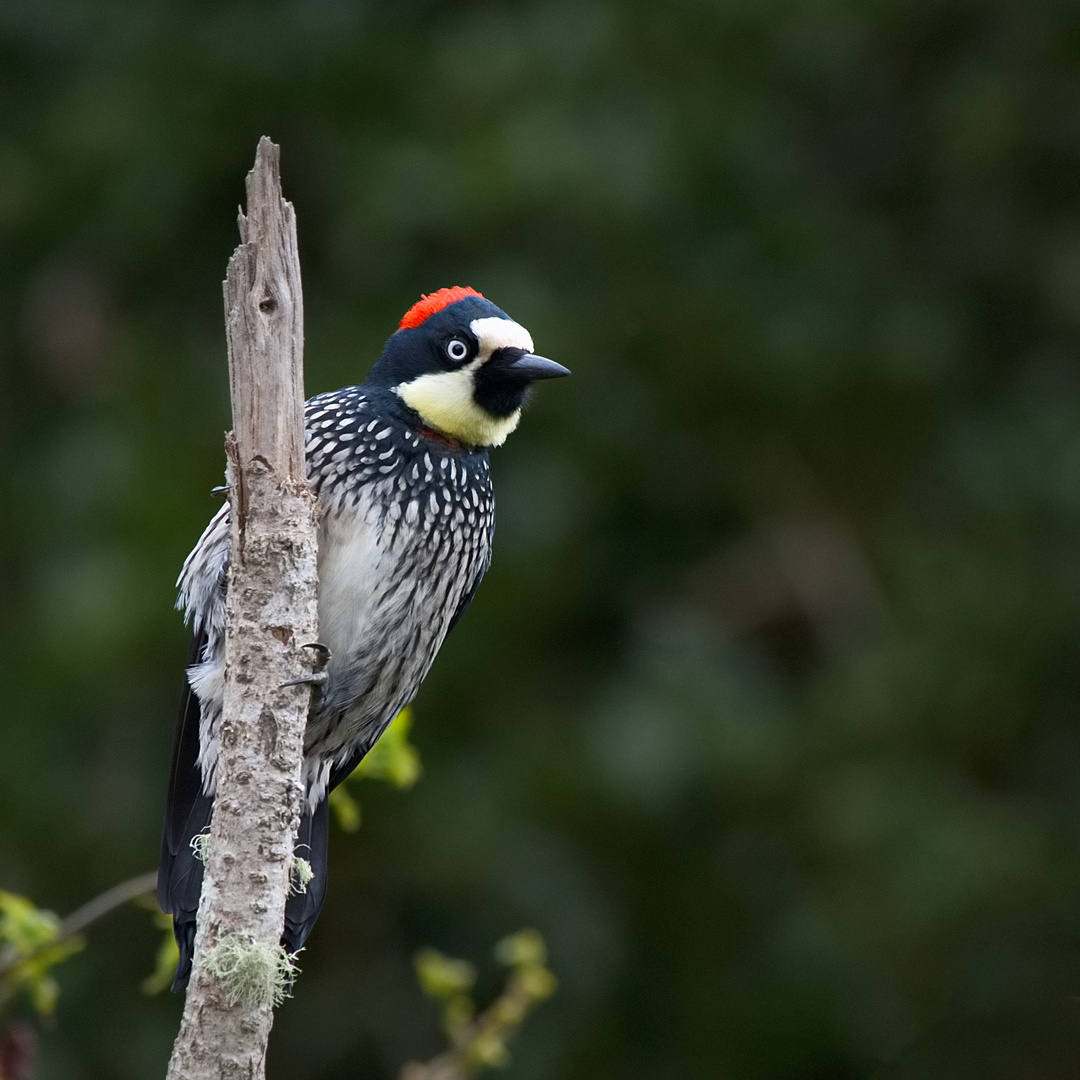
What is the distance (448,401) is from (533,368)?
216mm

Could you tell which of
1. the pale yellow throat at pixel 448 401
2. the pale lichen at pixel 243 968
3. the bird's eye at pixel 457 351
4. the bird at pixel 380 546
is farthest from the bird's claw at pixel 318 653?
the bird's eye at pixel 457 351

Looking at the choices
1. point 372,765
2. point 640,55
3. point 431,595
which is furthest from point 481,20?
point 372,765

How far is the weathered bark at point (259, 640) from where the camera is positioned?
276 cm

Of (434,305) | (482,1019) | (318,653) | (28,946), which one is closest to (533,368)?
(434,305)

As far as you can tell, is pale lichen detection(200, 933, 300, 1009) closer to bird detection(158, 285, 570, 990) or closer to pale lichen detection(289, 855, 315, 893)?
pale lichen detection(289, 855, 315, 893)

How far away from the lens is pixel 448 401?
13.2 ft

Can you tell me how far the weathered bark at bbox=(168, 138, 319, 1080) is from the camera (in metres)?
2.76

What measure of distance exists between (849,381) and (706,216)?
0.89m

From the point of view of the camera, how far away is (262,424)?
3.00 metres

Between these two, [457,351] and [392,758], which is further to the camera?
[457,351]

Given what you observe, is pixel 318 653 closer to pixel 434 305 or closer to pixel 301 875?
pixel 301 875

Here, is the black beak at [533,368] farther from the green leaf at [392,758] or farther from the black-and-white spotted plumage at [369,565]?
the green leaf at [392,758]

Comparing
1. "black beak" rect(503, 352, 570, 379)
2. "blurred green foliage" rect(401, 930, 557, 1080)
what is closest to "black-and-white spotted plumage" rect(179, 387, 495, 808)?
"black beak" rect(503, 352, 570, 379)

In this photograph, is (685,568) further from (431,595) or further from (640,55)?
(431,595)
